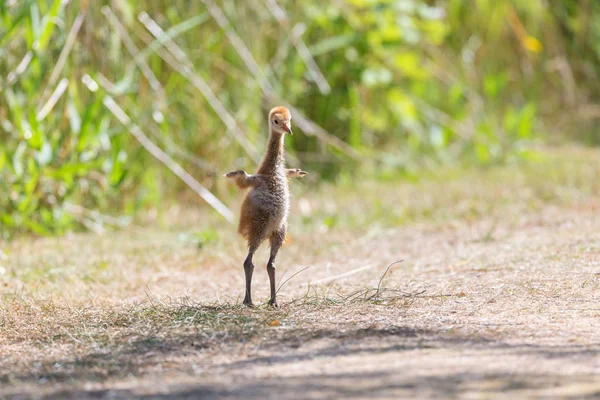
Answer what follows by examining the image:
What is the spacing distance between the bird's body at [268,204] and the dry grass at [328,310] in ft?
0.76

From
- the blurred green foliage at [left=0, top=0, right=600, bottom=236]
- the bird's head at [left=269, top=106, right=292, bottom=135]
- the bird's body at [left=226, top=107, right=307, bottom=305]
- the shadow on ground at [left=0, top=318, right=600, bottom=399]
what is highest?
the blurred green foliage at [left=0, top=0, right=600, bottom=236]

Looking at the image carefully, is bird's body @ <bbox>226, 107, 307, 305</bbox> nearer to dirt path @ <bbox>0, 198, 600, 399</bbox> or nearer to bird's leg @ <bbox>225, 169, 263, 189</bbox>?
bird's leg @ <bbox>225, 169, 263, 189</bbox>

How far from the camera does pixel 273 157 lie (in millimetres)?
4312

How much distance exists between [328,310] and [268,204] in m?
0.52

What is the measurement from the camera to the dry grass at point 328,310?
9.82 ft

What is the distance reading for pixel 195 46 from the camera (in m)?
7.97

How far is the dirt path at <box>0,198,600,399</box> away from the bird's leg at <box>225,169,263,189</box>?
0.51 metres

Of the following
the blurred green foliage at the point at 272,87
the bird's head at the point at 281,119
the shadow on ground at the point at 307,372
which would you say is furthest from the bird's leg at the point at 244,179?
the blurred green foliage at the point at 272,87

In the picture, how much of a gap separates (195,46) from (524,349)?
5266mm

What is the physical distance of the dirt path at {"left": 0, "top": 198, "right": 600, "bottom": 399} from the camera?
2900 mm

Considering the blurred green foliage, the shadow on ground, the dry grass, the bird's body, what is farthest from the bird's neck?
the blurred green foliage

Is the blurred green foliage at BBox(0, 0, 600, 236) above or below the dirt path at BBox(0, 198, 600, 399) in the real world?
above

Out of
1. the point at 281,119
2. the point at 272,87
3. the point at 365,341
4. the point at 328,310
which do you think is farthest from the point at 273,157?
the point at 272,87

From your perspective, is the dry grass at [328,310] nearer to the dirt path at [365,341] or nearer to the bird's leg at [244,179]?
the dirt path at [365,341]
